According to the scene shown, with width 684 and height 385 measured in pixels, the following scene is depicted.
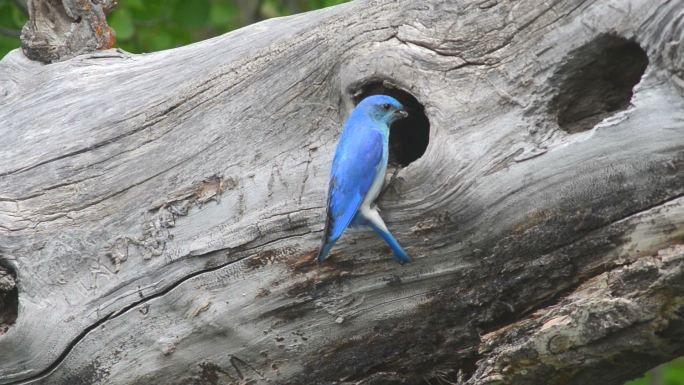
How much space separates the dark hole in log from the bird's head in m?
1.72

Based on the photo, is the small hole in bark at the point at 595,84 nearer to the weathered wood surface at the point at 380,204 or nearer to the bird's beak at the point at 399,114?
the weathered wood surface at the point at 380,204

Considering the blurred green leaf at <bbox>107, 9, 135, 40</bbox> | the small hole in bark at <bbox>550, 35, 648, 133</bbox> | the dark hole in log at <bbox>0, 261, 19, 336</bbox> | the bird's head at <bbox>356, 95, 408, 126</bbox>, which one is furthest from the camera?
the blurred green leaf at <bbox>107, 9, 135, 40</bbox>

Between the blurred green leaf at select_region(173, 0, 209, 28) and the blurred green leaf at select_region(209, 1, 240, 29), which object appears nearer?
the blurred green leaf at select_region(173, 0, 209, 28)

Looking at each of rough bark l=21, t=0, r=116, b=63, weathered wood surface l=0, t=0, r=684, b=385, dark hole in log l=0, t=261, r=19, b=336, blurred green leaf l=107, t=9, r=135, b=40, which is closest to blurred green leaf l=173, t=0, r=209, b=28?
blurred green leaf l=107, t=9, r=135, b=40

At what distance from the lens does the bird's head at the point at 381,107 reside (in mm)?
3932

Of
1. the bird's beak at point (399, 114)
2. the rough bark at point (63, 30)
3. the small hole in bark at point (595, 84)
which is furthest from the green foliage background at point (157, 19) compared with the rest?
the small hole in bark at point (595, 84)

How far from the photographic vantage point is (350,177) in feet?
12.6

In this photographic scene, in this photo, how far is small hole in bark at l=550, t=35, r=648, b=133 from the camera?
12.3 ft

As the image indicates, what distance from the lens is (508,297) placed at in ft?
12.7

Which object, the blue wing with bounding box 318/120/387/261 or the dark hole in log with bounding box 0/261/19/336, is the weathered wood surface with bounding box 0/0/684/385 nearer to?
the dark hole in log with bounding box 0/261/19/336

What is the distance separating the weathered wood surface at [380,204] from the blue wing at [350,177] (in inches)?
6.3

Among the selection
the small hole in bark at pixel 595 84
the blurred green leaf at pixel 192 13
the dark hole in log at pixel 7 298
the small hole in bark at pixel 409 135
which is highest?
the small hole in bark at pixel 595 84

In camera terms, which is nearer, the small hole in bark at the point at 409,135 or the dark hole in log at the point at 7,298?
the small hole in bark at the point at 409,135

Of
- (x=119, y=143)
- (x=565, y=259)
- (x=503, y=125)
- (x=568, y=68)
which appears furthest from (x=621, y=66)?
(x=119, y=143)
